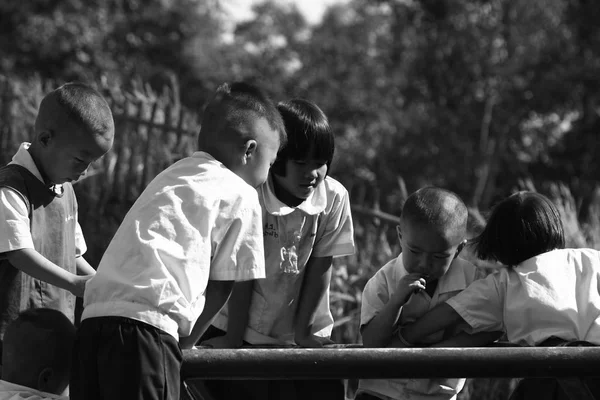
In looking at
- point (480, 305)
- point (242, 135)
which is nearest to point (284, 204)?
point (242, 135)

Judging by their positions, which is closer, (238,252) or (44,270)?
(238,252)

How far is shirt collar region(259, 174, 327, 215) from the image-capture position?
302 cm

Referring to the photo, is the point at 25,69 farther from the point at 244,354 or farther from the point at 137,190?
the point at 244,354

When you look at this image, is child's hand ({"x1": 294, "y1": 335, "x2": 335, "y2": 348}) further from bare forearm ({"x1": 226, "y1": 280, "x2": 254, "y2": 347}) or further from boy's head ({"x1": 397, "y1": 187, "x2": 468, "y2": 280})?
boy's head ({"x1": 397, "y1": 187, "x2": 468, "y2": 280})

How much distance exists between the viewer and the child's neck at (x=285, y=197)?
3061 millimetres

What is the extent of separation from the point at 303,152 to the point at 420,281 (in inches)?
23.3

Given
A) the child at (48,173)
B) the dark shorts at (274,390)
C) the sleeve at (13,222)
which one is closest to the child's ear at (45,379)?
the child at (48,173)

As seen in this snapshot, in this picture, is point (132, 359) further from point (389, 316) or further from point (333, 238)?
point (333, 238)

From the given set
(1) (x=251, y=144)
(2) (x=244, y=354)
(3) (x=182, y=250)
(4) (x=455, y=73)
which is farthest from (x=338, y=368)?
(4) (x=455, y=73)

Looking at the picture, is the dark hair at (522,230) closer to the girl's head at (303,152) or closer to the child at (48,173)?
the girl's head at (303,152)

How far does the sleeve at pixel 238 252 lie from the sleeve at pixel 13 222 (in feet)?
2.01

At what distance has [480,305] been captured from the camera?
270 cm

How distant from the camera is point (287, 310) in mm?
3148

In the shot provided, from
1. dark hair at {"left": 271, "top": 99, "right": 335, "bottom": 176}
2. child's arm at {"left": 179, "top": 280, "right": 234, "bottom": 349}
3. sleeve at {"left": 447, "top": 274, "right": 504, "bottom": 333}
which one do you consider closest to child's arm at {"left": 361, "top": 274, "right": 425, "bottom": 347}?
sleeve at {"left": 447, "top": 274, "right": 504, "bottom": 333}
